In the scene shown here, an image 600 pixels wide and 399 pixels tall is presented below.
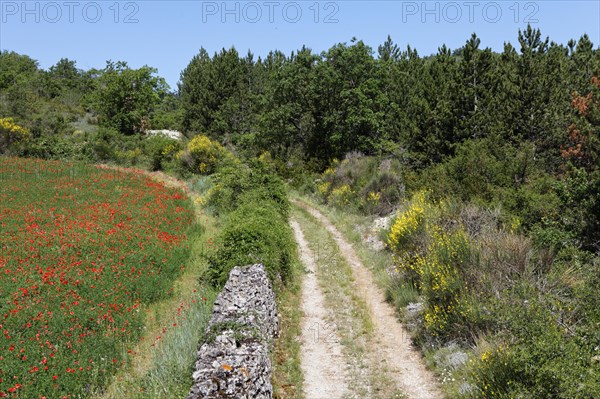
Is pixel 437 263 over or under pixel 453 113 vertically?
under

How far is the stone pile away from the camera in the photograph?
20.9 ft

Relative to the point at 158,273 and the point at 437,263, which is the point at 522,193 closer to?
the point at 437,263

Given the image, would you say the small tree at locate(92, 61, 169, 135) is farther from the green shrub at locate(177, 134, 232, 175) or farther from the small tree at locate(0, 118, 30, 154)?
the green shrub at locate(177, 134, 232, 175)

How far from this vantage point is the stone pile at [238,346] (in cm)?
638

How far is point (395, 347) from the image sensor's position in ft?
31.8

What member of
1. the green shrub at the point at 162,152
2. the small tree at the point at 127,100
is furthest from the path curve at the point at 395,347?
the small tree at the point at 127,100

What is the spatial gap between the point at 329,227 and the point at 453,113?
11.0m

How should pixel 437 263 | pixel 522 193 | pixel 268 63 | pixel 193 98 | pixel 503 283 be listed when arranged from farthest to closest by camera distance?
pixel 268 63 → pixel 193 98 → pixel 522 193 → pixel 437 263 → pixel 503 283

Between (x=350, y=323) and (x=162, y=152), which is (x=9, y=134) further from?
(x=350, y=323)

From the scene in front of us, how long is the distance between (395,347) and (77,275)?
343 inches

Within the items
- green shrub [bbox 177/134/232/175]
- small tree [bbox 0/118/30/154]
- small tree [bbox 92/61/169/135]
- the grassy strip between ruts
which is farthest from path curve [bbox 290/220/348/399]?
small tree [bbox 92/61/169/135]

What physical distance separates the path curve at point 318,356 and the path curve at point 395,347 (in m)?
1.04

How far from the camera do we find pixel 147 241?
15.2m

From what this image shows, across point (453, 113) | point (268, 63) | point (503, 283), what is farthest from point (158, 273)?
point (268, 63)
